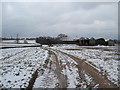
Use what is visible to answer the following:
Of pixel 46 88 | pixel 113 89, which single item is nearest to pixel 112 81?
pixel 113 89

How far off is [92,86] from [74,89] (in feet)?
3.31

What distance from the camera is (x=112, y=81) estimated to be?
7727 mm

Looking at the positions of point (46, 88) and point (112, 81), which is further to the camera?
point (112, 81)

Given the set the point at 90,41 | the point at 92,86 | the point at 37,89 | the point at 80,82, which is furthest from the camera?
the point at 90,41

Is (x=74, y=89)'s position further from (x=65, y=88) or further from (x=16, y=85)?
(x=16, y=85)

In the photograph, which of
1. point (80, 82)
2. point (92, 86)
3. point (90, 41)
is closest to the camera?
point (92, 86)

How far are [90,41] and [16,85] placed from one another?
6648cm

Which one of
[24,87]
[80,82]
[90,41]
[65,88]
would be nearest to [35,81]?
[24,87]

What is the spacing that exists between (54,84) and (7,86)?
221cm

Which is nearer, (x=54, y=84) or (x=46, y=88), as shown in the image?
(x=46, y=88)

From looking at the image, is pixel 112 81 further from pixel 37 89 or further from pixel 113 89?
pixel 37 89

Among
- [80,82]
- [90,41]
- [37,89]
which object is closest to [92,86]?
[80,82]

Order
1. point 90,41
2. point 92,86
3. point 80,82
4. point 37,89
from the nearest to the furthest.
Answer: point 37,89
point 92,86
point 80,82
point 90,41

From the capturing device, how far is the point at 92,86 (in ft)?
22.3
